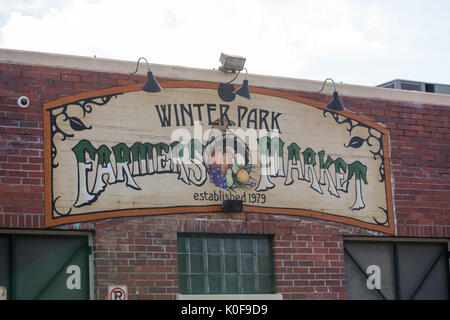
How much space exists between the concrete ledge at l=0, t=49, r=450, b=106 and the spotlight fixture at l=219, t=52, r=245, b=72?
0.10 metres

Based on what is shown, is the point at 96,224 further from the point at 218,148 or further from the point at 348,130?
the point at 348,130

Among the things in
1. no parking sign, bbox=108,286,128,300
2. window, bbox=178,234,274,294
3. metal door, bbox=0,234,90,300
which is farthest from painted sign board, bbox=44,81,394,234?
no parking sign, bbox=108,286,128,300

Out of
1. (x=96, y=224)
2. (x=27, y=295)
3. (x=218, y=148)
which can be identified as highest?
(x=218, y=148)

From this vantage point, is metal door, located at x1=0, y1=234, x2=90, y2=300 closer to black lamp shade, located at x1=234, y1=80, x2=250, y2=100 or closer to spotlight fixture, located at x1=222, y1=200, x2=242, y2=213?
spotlight fixture, located at x1=222, y1=200, x2=242, y2=213

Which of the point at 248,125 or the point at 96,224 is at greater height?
the point at 248,125

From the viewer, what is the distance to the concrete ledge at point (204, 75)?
13.4 meters

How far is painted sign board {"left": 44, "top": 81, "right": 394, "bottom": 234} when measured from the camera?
1345cm

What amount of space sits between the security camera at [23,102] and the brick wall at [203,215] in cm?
7

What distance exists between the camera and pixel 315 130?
49.9ft

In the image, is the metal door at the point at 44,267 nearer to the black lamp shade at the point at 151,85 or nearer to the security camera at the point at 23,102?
the security camera at the point at 23,102

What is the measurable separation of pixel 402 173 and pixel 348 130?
1.22 m

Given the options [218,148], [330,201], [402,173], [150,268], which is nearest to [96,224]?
[150,268]

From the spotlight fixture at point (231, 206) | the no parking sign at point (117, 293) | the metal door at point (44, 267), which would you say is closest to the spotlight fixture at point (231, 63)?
the spotlight fixture at point (231, 206)

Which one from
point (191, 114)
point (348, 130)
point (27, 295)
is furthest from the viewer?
point (348, 130)
